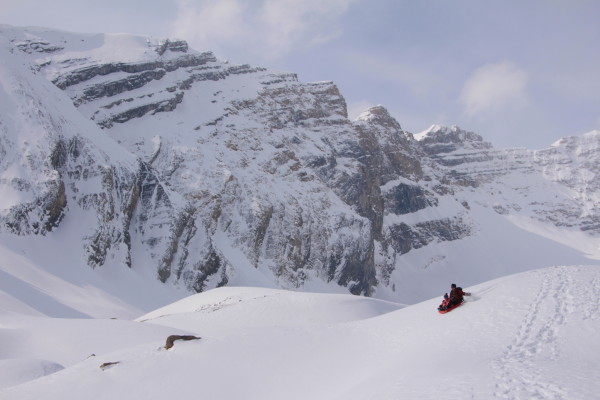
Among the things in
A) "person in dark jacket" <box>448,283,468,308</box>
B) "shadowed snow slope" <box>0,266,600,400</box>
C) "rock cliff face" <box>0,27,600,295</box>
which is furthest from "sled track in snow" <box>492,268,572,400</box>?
"rock cliff face" <box>0,27,600,295</box>

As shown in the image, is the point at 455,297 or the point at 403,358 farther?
the point at 455,297

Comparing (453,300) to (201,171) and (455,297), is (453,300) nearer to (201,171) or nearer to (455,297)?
(455,297)

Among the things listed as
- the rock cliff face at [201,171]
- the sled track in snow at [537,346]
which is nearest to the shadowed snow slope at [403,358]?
the sled track in snow at [537,346]

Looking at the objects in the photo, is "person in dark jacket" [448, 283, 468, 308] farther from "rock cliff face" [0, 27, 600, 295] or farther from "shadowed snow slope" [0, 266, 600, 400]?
"rock cliff face" [0, 27, 600, 295]

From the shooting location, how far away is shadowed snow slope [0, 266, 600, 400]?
10367 mm

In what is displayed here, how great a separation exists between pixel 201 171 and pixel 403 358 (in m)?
74.6

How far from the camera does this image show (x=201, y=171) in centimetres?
8488

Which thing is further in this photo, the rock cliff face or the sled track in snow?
the rock cliff face

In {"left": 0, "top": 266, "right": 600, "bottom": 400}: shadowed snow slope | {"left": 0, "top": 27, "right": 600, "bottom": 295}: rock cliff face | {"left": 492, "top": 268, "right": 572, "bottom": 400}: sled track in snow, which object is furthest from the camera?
{"left": 0, "top": 27, "right": 600, "bottom": 295}: rock cliff face

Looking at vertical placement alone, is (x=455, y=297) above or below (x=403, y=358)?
above

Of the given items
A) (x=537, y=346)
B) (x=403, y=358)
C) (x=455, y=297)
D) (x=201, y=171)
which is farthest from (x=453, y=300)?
(x=201, y=171)

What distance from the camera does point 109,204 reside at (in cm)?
6206

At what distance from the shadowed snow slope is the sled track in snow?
25 mm

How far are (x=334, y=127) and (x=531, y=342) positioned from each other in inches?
4727
